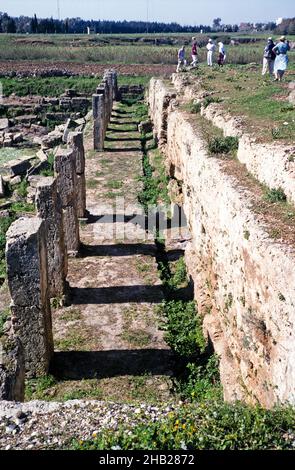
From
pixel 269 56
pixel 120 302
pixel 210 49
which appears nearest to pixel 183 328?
pixel 120 302

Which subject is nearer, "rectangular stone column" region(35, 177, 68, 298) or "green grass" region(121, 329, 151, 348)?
"green grass" region(121, 329, 151, 348)

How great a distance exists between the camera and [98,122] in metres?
21.2

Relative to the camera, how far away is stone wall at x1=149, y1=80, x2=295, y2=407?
600 cm

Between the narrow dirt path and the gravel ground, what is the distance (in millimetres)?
2307

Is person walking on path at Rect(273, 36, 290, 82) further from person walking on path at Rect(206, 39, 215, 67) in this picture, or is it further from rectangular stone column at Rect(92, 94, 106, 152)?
person walking on path at Rect(206, 39, 215, 67)

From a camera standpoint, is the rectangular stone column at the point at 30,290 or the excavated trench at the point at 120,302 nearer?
the rectangular stone column at the point at 30,290

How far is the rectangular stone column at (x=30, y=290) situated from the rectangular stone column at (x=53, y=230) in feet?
5.53

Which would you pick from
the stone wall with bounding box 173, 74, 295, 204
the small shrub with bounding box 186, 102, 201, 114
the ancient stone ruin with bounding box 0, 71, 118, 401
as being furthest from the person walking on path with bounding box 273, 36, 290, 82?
the ancient stone ruin with bounding box 0, 71, 118, 401

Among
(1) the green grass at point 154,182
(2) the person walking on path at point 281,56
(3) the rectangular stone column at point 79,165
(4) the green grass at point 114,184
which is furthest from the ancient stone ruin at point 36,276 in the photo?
(2) the person walking on path at point 281,56

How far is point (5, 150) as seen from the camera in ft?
78.0

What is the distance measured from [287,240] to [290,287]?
0.96 metres

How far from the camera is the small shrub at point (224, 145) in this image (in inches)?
432

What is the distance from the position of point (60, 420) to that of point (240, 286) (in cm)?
347

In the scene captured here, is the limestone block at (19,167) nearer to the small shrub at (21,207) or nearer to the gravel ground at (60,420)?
the small shrub at (21,207)
